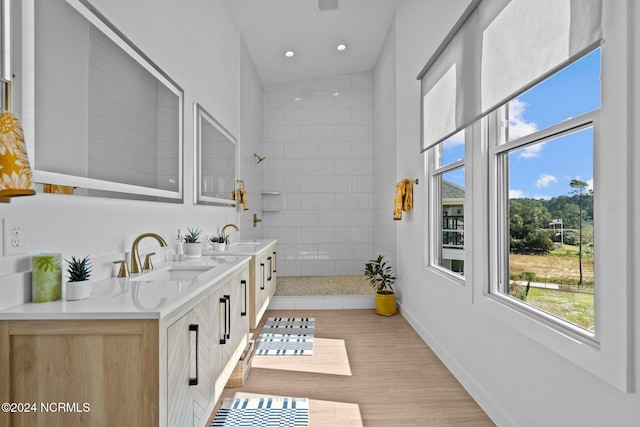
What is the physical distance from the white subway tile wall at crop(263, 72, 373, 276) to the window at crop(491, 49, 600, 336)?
12.1 feet

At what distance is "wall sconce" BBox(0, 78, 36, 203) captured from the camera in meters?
0.99

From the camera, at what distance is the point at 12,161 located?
39.6 inches

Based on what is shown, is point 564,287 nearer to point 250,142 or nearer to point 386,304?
point 386,304

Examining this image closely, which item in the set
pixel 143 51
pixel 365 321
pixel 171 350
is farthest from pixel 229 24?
pixel 171 350

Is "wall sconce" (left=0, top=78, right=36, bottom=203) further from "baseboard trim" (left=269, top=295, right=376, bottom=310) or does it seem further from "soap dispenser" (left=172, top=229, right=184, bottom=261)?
"baseboard trim" (left=269, top=295, right=376, bottom=310)

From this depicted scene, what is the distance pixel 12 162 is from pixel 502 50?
2.03 metres

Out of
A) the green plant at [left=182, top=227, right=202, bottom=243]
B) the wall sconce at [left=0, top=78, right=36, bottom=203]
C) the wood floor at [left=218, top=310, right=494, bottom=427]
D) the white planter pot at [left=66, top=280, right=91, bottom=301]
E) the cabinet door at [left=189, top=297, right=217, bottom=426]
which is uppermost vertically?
the wall sconce at [left=0, top=78, right=36, bottom=203]

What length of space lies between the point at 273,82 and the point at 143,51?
3903 millimetres

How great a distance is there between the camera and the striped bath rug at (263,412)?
80.0 inches

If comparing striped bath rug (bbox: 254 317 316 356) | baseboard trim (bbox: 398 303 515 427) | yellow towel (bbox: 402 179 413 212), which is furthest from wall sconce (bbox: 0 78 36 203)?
yellow towel (bbox: 402 179 413 212)

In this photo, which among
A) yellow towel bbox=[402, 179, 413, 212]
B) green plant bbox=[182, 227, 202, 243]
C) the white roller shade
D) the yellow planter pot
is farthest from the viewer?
the yellow planter pot

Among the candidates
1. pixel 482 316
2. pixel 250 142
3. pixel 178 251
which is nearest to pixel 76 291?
pixel 178 251

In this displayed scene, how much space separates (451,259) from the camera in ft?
9.76

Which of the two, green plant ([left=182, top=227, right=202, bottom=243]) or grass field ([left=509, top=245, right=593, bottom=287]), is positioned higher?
green plant ([left=182, top=227, right=202, bottom=243])
